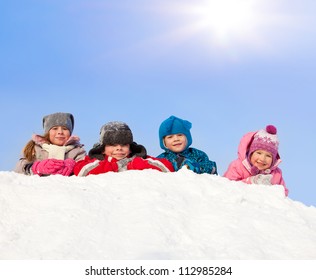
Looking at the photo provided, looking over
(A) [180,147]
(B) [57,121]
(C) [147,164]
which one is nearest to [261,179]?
(A) [180,147]

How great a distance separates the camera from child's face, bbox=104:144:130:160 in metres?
7.80

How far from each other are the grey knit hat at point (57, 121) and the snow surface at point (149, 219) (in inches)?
113

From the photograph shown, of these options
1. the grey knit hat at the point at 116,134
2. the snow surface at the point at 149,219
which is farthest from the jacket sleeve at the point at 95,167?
the snow surface at the point at 149,219

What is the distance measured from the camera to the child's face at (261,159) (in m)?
8.28

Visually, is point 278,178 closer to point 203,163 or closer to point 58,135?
point 203,163

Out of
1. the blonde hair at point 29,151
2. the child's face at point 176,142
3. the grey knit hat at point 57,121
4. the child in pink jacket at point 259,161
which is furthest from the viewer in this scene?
the grey knit hat at point 57,121

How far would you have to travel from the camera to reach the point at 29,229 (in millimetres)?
5285

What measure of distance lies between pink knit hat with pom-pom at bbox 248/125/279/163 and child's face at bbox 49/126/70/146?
3.17 metres

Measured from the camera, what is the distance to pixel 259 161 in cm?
828

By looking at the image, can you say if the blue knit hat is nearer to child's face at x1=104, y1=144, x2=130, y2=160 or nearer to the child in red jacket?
the child in red jacket

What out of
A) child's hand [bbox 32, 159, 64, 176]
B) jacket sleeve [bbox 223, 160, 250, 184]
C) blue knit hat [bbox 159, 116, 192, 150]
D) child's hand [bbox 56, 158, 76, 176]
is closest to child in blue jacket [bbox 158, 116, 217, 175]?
blue knit hat [bbox 159, 116, 192, 150]

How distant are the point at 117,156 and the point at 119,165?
0.64 ft

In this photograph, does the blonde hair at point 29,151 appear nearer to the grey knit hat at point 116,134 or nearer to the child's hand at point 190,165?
the grey knit hat at point 116,134

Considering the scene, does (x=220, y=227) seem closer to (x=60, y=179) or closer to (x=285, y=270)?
(x=285, y=270)
